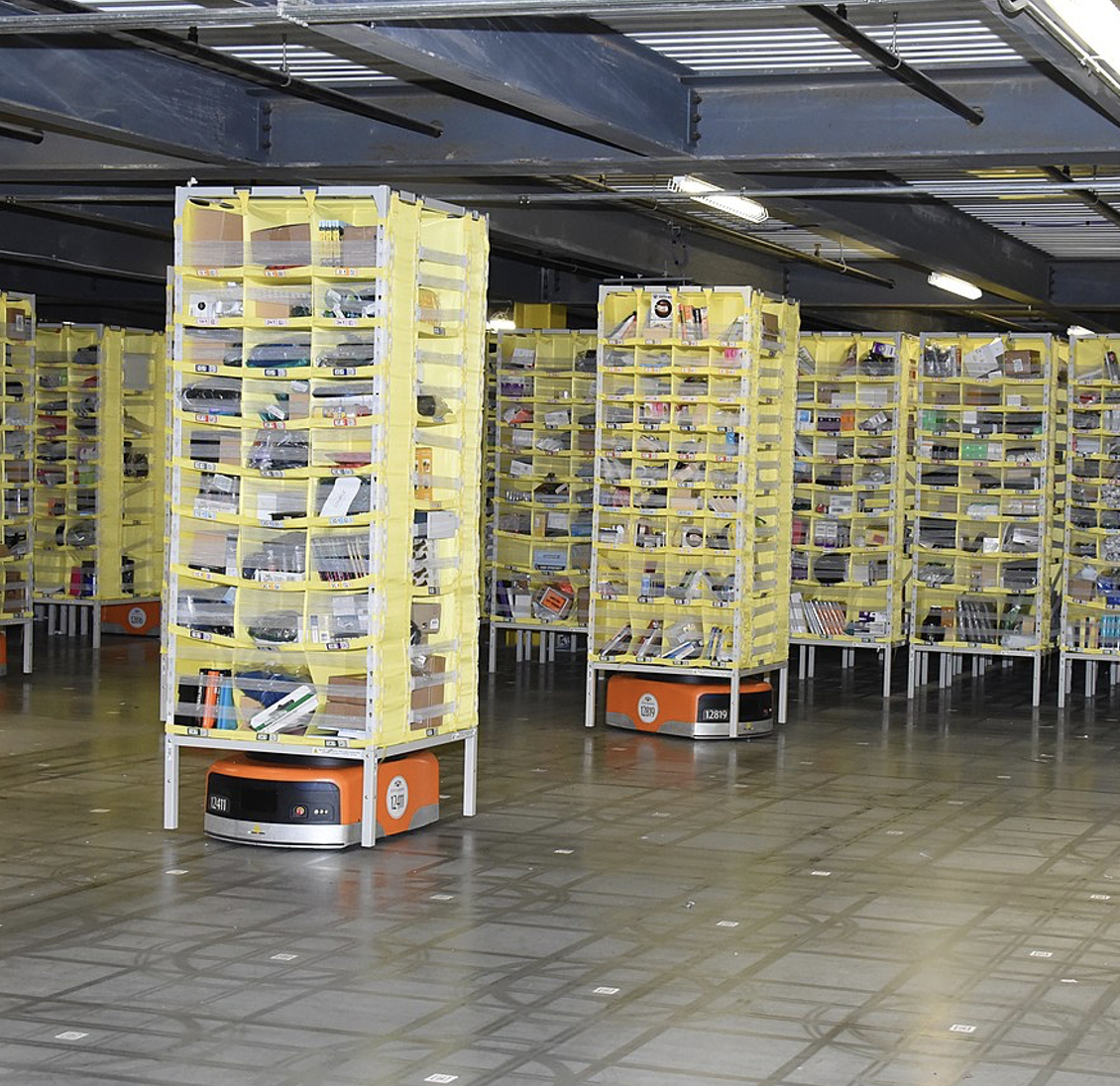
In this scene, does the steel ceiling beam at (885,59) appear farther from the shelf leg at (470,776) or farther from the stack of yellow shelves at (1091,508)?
the stack of yellow shelves at (1091,508)

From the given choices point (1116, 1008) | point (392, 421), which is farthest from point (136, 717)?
point (1116, 1008)

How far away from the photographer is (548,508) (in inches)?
712

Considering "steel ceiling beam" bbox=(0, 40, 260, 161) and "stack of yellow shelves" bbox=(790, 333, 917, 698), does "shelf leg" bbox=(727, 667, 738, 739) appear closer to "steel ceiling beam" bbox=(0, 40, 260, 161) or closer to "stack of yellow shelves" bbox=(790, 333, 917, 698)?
"stack of yellow shelves" bbox=(790, 333, 917, 698)

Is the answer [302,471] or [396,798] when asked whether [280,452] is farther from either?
[396,798]

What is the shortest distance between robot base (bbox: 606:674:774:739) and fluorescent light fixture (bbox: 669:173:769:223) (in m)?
3.45

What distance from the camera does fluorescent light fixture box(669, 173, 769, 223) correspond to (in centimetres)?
1219

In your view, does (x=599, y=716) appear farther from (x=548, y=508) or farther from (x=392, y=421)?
(x=392, y=421)

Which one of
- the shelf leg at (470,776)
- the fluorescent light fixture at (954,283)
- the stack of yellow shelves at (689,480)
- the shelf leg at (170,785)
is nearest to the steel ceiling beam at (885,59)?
the stack of yellow shelves at (689,480)

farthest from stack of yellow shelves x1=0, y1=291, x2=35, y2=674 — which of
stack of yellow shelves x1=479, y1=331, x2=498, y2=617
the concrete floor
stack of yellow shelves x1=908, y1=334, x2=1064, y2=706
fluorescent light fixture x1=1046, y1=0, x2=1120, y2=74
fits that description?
fluorescent light fixture x1=1046, y1=0, x2=1120, y2=74

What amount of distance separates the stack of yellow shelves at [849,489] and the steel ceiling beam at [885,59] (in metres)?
6.97

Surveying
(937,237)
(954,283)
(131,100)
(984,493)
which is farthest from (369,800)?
(954,283)

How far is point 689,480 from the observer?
13.8 meters

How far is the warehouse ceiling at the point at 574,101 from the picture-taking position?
8.11m

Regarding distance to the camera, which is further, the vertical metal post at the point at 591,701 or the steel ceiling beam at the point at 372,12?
the vertical metal post at the point at 591,701
